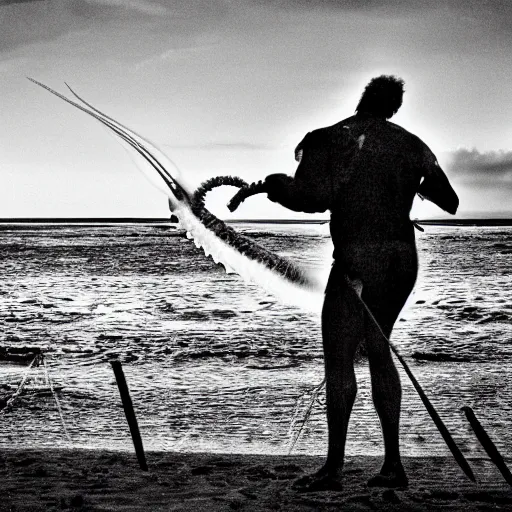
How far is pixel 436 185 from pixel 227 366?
6.06 m

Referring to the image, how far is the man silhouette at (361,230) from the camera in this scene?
414 cm

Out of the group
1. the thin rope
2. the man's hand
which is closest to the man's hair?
the man's hand

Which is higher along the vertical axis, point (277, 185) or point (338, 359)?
point (277, 185)

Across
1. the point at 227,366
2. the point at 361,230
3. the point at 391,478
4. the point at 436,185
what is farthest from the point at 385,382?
the point at 227,366

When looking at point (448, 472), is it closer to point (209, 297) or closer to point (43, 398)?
point (43, 398)

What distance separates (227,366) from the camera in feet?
32.3

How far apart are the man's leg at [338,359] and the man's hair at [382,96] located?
0.94 m

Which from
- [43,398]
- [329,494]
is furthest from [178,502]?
[43,398]

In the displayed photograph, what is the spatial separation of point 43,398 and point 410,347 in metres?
6.01

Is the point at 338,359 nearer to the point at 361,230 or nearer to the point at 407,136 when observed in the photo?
the point at 361,230

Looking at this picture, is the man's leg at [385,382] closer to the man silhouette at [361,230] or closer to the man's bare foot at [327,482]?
the man silhouette at [361,230]

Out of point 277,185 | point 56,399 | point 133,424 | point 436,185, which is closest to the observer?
point 277,185

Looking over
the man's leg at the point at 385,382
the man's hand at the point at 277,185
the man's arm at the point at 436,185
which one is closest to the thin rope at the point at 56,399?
the man's leg at the point at 385,382

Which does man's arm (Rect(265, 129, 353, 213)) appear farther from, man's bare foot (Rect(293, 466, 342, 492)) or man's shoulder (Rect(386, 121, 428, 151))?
man's bare foot (Rect(293, 466, 342, 492))
